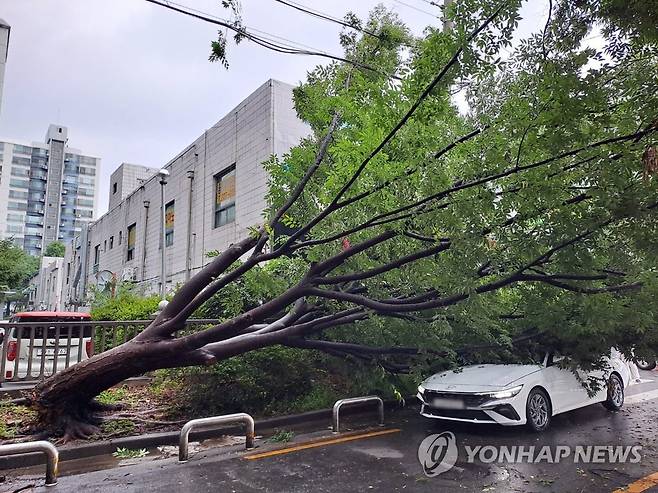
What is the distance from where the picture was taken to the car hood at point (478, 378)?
6.65 m

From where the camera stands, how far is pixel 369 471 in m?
5.05

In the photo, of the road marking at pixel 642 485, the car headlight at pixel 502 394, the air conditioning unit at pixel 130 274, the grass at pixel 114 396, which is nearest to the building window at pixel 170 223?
the air conditioning unit at pixel 130 274

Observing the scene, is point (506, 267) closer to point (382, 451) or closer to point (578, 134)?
point (578, 134)

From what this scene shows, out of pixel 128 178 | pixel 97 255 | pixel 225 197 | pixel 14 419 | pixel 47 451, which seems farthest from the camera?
pixel 97 255

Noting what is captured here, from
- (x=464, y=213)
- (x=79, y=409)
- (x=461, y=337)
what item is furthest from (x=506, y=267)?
(x=79, y=409)

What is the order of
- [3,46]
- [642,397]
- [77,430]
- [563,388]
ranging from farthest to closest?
[3,46], [642,397], [563,388], [77,430]

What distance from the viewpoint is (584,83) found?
3.98 m

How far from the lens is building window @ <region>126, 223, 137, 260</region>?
25472 millimetres

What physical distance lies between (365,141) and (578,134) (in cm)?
199

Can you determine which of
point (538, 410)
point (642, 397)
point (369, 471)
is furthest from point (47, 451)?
point (642, 397)

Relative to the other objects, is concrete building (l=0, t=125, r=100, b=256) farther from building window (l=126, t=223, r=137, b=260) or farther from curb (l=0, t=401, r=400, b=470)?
curb (l=0, t=401, r=400, b=470)

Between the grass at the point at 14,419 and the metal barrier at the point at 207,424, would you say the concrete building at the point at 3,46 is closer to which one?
the grass at the point at 14,419

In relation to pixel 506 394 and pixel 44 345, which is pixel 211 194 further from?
pixel 506 394

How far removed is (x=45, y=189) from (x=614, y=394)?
102 meters
